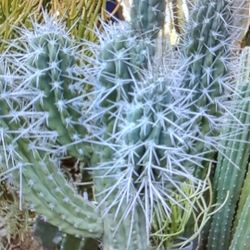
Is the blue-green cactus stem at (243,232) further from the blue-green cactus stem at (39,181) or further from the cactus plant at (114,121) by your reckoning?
the blue-green cactus stem at (39,181)

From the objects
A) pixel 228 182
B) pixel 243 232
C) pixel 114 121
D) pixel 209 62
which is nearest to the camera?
pixel 114 121

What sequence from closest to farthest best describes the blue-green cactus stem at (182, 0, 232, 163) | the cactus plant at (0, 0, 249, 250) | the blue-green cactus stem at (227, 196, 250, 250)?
the cactus plant at (0, 0, 249, 250) < the blue-green cactus stem at (182, 0, 232, 163) < the blue-green cactus stem at (227, 196, 250, 250)

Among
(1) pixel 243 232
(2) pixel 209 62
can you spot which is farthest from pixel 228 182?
(2) pixel 209 62

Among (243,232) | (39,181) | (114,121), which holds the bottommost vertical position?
(243,232)

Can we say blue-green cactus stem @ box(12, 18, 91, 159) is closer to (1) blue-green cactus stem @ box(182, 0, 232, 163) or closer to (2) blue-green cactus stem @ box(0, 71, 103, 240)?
(2) blue-green cactus stem @ box(0, 71, 103, 240)

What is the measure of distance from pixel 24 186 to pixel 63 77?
0.21 meters

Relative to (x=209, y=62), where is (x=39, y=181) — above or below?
below

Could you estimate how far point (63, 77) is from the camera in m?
1.17

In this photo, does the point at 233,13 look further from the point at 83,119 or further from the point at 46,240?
the point at 46,240

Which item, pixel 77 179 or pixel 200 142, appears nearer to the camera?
pixel 200 142

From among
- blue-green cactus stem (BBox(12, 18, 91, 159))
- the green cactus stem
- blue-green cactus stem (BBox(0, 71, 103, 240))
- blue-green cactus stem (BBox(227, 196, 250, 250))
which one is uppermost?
the green cactus stem

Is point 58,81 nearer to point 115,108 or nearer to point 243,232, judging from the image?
point 115,108

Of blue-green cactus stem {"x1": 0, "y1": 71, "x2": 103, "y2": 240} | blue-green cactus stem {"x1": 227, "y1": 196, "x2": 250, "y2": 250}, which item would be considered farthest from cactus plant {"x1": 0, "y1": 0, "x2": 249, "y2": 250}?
blue-green cactus stem {"x1": 227, "y1": 196, "x2": 250, "y2": 250}

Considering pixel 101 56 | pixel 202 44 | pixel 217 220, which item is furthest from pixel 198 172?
pixel 101 56
